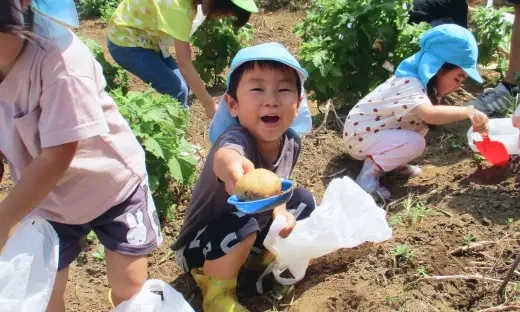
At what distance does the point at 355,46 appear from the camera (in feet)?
13.7

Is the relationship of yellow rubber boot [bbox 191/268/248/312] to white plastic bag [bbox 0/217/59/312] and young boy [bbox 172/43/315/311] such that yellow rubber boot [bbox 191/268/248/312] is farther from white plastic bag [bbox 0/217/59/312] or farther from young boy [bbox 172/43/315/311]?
white plastic bag [bbox 0/217/59/312]

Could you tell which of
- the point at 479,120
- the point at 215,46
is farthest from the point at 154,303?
the point at 215,46

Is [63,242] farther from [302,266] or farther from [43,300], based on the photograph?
[302,266]

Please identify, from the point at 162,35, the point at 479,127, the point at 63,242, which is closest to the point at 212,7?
the point at 162,35

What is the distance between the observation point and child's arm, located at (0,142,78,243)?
5.45ft

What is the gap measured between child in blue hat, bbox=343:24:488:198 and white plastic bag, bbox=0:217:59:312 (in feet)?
6.25

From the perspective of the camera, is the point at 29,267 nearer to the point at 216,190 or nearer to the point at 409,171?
the point at 216,190

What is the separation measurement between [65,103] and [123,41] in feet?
7.92

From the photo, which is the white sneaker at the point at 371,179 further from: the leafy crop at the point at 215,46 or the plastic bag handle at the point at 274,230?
the leafy crop at the point at 215,46

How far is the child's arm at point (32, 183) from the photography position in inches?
65.4

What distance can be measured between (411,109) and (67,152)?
2097 mm

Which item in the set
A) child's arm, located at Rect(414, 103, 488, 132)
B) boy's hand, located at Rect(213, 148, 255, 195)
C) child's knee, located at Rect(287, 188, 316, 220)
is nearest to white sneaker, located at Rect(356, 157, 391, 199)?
child's arm, located at Rect(414, 103, 488, 132)

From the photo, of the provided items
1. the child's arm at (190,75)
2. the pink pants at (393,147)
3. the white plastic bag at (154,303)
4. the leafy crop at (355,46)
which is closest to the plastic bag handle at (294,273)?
the white plastic bag at (154,303)

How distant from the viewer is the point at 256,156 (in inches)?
91.3
